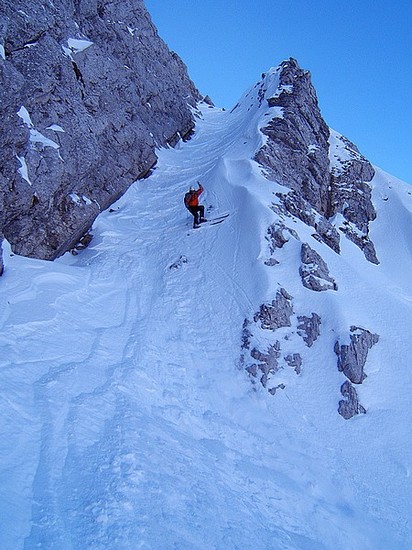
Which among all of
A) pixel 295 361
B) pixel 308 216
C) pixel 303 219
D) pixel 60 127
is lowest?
pixel 295 361

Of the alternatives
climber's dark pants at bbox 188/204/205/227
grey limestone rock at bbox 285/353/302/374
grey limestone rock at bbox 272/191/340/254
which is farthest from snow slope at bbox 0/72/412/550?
grey limestone rock at bbox 272/191/340/254

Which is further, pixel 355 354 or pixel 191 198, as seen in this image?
pixel 191 198

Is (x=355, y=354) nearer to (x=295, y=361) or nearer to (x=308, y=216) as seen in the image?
(x=295, y=361)

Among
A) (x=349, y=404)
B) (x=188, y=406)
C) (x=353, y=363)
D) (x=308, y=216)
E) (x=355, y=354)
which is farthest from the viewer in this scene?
(x=308, y=216)

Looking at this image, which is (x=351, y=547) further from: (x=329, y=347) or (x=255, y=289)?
(x=255, y=289)

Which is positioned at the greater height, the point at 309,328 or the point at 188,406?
the point at 309,328

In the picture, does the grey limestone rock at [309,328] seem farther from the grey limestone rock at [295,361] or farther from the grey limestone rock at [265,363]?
the grey limestone rock at [265,363]

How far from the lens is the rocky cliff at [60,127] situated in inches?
526

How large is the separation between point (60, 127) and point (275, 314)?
11.6 metres

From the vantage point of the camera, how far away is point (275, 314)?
12258 mm

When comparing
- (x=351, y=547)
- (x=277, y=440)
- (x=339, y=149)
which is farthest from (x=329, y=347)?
(x=339, y=149)

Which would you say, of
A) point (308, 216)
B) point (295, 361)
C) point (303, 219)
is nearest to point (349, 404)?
point (295, 361)

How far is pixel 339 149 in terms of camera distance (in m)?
27.2

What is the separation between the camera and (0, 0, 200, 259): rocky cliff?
13.4 m
